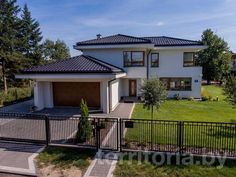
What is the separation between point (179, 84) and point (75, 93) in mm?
12125

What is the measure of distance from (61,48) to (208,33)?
37881 mm

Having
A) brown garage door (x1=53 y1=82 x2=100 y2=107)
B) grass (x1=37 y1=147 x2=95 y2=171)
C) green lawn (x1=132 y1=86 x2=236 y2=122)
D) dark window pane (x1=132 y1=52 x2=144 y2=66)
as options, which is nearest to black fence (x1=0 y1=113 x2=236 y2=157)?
grass (x1=37 y1=147 x2=95 y2=171)

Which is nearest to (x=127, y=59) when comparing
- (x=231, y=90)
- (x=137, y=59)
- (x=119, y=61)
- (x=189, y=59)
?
(x=119, y=61)

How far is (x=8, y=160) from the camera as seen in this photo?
26.9ft

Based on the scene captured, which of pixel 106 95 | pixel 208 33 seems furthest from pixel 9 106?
pixel 208 33

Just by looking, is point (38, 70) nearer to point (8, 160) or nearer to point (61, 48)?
point (8, 160)

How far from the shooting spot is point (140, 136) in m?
9.85

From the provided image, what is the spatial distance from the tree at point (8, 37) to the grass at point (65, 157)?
76.4 feet

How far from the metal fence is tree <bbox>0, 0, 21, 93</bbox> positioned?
24.7 metres

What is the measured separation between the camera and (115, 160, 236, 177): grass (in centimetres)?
698

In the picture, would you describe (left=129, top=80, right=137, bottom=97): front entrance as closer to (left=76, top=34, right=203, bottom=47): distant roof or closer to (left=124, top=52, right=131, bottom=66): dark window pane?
(left=124, top=52, right=131, bottom=66): dark window pane

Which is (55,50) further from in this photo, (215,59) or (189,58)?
(189,58)

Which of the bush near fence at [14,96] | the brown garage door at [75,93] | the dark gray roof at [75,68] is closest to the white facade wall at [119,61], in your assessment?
the dark gray roof at [75,68]

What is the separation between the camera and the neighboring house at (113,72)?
16172mm
